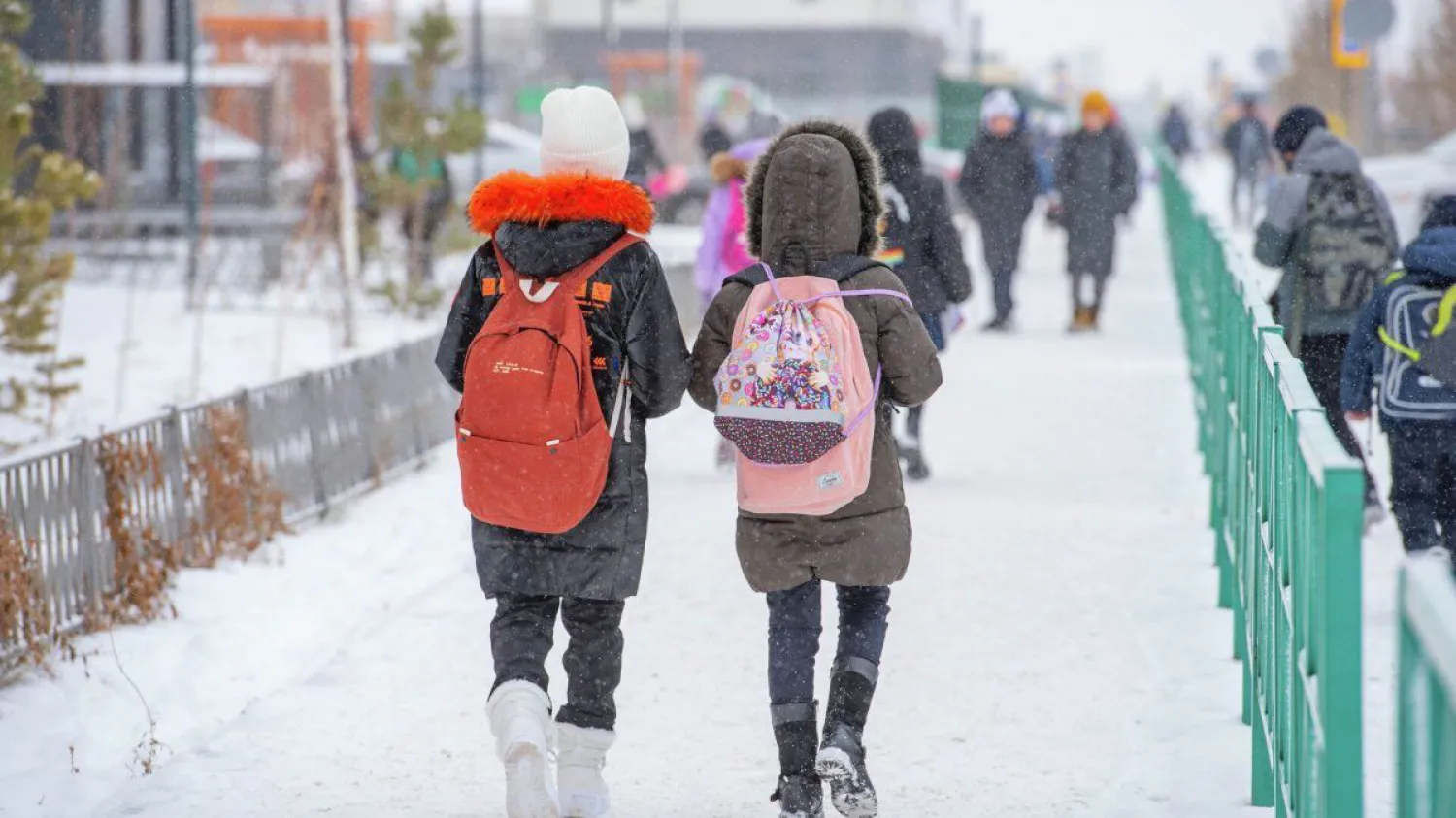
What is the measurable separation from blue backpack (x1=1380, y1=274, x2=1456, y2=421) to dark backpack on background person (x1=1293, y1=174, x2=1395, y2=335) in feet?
5.03

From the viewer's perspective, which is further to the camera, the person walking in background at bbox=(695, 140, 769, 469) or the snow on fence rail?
the person walking in background at bbox=(695, 140, 769, 469)

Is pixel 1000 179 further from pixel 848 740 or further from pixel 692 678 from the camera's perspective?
pixel 848 740

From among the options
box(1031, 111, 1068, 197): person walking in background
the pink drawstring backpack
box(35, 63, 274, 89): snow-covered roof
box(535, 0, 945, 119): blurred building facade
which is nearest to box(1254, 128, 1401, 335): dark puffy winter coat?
the pink drawstring backpack

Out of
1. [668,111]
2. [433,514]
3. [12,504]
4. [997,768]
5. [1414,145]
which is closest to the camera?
[997,768]

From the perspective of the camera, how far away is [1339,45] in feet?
58.4

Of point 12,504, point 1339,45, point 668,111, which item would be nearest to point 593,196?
point 12,504

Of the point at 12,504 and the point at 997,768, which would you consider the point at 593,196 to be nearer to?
the point at 997,768

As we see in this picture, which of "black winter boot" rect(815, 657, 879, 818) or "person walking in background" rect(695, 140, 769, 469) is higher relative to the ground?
"person walking in background" rect(695, 140, 769, 469)

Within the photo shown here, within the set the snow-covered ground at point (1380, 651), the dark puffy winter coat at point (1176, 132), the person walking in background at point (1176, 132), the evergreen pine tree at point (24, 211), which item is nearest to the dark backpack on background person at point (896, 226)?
the snow-covered ground at point (1380, 651)

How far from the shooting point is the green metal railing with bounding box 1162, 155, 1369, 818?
3346 mm

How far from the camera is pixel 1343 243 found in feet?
26.5

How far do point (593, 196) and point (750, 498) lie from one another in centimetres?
75

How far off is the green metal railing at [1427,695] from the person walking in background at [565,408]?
222 centimetres

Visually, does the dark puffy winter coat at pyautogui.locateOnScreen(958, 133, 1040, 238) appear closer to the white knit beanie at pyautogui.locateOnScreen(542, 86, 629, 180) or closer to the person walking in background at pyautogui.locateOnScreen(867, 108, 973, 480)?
the person walking in background at pyautogui.locateOnScreen(867, 108, 973, 480)
